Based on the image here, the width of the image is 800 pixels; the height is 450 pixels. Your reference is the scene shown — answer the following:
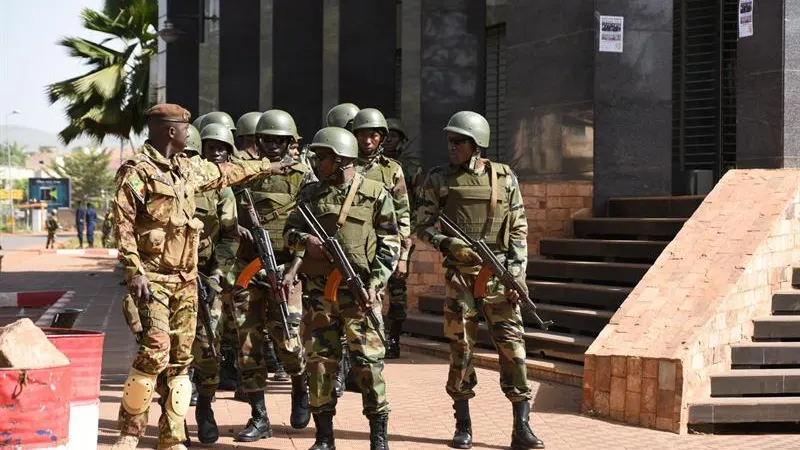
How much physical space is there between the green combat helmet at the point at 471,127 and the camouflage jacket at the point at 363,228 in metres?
0.77

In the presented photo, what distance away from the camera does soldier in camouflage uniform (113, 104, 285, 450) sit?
6.84 metres

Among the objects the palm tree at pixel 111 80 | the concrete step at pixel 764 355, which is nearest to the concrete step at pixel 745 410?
the concrete step at pixel 764 355

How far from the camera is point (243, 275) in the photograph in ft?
28.0

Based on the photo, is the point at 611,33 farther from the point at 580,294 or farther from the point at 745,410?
the point at 745,410

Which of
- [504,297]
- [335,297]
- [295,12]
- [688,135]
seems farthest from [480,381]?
[295,12]

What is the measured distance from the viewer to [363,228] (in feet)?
25.2

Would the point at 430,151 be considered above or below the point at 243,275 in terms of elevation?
above

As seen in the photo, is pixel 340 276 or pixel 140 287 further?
pixel 340 276

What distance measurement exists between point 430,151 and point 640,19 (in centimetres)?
530

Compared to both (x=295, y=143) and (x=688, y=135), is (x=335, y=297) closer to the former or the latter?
(x=295, y=143)

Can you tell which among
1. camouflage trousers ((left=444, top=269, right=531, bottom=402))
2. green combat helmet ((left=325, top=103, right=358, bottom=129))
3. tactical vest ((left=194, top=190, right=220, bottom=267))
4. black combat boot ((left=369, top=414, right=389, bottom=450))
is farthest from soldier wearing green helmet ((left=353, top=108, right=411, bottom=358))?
black combat boot ((left=369, top=414, right=389, bottom=450))

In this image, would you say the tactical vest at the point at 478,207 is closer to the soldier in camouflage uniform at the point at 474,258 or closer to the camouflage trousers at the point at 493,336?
the soldier in camouflage uniform at the point at 474,258

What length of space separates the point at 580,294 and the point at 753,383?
2.62 m

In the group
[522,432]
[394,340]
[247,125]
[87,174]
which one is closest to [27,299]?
[394,340]
